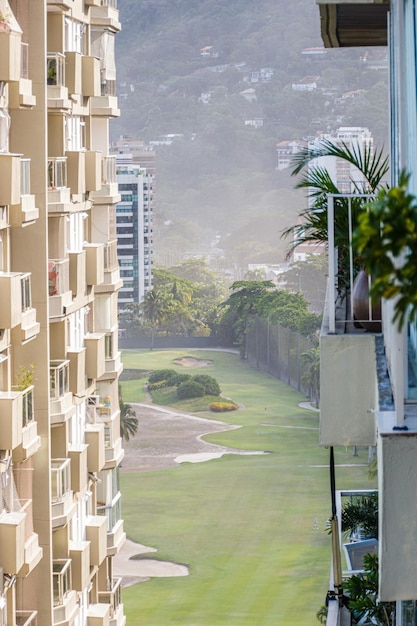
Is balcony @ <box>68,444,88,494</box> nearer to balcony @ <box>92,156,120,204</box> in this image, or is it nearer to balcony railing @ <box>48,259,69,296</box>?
balcony railing @ <box>48,259,69,296</box>

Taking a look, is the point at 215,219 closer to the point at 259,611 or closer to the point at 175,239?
the point at 175,239

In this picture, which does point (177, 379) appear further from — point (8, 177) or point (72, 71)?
point (8, 177)

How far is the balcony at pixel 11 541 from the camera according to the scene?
6.15 meters

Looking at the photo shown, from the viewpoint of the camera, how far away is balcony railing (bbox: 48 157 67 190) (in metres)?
7.32

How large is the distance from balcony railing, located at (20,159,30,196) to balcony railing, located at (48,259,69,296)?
0.72 metres

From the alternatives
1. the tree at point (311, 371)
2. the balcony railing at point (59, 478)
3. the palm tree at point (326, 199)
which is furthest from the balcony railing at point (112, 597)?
the tree at point (311, 371)

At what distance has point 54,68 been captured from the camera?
730 cm

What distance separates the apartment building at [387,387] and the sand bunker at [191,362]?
39.0 m

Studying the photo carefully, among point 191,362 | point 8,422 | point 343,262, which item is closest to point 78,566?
point 8,422

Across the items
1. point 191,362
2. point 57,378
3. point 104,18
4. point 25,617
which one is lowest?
point 191,362

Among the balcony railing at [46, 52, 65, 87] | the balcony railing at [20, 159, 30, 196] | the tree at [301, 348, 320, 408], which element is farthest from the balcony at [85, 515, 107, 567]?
the tree at [301, 348, 320, 408]

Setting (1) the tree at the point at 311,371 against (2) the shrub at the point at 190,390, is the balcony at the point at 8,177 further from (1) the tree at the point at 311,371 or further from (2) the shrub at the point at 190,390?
(2) the shrub at the point at 190,390

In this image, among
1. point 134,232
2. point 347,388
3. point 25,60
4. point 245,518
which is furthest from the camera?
point 134,232

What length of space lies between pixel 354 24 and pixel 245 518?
2860 cm
